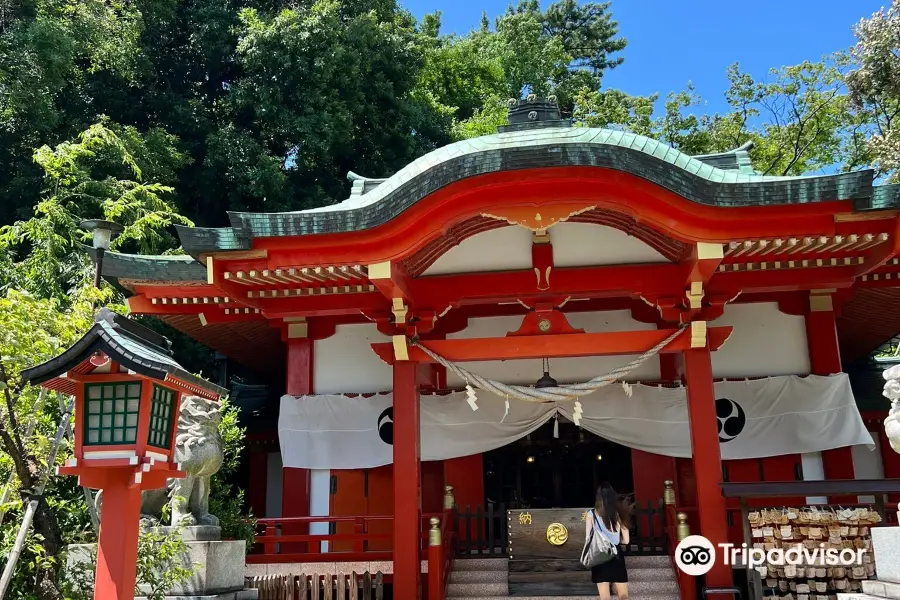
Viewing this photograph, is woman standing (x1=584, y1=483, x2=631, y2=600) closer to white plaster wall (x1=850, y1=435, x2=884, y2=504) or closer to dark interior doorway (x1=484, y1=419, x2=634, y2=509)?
dark interior doorway (x1=484, y1=419, x2=634, y2=509)

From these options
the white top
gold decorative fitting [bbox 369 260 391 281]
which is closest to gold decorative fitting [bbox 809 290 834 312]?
the white top

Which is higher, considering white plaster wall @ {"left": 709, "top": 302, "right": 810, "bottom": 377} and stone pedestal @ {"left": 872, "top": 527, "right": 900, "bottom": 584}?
white plaster wall @ {"left": 709, "top": 302, "right": 810, "bottom": 377}

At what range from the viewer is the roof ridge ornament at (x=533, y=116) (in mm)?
8008

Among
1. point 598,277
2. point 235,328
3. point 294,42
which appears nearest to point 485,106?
point 294,42

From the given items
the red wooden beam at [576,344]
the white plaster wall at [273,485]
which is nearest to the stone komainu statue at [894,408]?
the red wooden beam at [576,344]

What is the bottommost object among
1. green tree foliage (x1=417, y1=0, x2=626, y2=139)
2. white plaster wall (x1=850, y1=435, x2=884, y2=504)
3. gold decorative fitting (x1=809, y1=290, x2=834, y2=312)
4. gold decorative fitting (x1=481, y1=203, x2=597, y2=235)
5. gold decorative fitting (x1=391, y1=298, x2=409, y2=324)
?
white plaster wall (x1=850, y1=435, x2=884, y2=504)

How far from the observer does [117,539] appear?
462 cm

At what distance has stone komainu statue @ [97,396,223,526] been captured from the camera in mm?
6480

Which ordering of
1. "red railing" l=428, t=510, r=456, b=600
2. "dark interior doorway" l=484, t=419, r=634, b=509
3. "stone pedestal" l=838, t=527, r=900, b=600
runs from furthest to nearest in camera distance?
"dark interior doorway" l=484, t=419, r=634, b=509
"red railing" l=428, t=510, r=456, b=600
"stone pedestal" l=838, t=527, r=900, b=600

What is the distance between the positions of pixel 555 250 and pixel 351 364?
→ 11.3 feet

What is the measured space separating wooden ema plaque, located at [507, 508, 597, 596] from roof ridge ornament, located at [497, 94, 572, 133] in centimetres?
418

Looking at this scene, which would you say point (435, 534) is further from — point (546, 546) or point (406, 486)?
point (546, 546)

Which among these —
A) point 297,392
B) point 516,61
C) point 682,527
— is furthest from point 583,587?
point 516,61

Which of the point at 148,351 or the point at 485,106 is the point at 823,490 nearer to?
the point at 148,351
